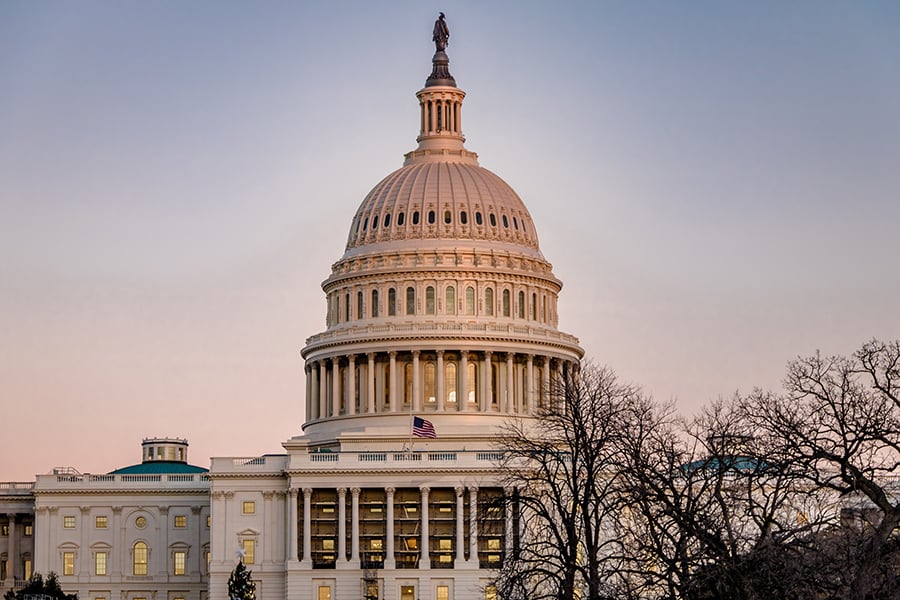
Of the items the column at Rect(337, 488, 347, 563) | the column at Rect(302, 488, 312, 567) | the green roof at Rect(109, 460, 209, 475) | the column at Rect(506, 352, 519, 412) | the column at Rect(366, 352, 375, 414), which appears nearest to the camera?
the column at Rect(337, 488, 347, 563)

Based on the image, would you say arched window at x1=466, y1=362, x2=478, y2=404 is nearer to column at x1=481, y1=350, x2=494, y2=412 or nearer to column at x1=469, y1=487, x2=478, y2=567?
column at x1=481, y1=350, x2=494, y2=412

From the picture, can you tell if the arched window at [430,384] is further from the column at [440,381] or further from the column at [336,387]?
the column at [336,387]

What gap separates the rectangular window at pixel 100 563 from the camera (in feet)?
524

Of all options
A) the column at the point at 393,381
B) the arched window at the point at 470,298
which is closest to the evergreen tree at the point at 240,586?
the column at the point at 393,381

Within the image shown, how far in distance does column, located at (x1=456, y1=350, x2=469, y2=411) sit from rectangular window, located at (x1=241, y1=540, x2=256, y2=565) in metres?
23.3

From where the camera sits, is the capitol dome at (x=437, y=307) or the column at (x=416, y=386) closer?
the column at (x=416, y=386)

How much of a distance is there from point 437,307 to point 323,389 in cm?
1190

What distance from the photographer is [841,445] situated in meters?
59.3

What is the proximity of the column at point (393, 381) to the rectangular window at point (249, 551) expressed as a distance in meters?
20.7


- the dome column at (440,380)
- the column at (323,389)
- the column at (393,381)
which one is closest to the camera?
the dome column at (440,380)

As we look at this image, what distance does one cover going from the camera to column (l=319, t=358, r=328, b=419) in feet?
564

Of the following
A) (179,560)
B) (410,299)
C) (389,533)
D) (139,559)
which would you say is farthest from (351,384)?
(389,533)

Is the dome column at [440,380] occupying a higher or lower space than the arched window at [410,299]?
lower

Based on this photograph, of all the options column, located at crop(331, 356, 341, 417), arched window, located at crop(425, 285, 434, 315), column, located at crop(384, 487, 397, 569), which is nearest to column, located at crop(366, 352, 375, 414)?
column, located at crop(331, 356, 341, 417)
